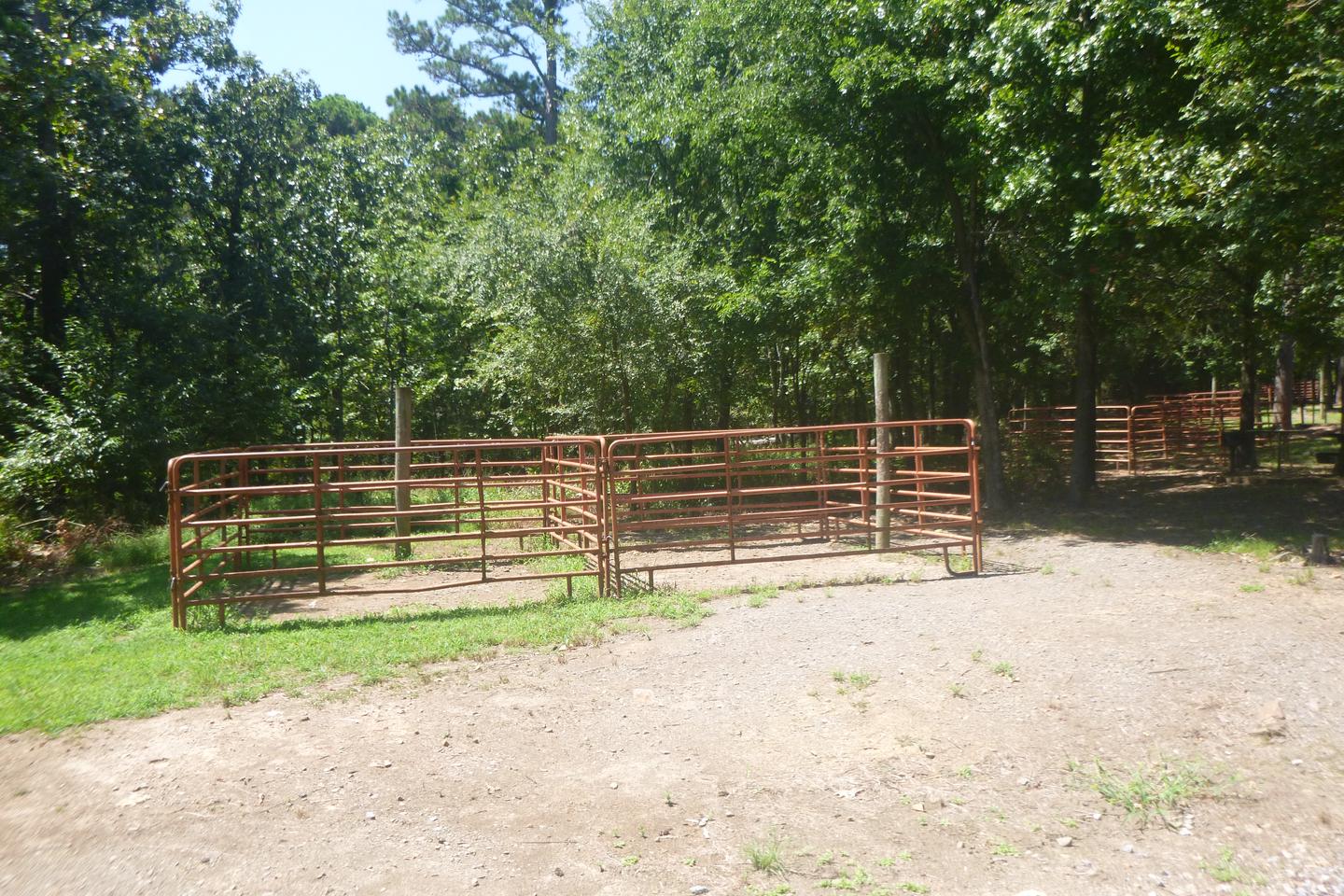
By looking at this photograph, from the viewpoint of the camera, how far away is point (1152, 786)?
16.3ft

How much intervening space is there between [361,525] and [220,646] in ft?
13.6

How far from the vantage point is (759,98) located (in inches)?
679

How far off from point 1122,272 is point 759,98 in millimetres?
6942

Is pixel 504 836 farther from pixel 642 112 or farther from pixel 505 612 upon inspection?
pixel 642 112

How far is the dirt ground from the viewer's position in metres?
4.30

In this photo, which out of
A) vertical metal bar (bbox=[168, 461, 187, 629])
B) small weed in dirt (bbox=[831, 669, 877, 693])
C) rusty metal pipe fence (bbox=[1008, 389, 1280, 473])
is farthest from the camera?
rusty metal pipe fence (bbox=[1008, 389, 1280, 473])

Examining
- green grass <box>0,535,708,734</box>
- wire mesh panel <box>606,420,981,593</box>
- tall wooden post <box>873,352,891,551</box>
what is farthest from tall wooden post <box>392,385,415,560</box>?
tall wooden post <box>873,352,891,551</box>

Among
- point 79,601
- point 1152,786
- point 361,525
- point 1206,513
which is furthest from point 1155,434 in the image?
point 79,601

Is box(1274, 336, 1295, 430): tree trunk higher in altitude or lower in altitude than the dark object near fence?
higher

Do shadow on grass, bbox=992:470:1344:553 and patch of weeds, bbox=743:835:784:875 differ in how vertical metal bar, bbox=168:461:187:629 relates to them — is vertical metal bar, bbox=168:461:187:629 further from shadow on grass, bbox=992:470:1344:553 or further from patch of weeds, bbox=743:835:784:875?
shadow on grass, bbox=992:470:1344:553

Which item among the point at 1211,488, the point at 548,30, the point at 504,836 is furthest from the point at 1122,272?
the point at 548,30

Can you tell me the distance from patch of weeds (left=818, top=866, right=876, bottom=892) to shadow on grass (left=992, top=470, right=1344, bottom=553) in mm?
9716

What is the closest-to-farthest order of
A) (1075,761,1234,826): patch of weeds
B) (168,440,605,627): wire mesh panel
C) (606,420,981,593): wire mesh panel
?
1. (1075,761,1234,826): patch of weeds
2. (168,440,605,627): wire mesh panel
3. (606,420,981,593): wire mesh panel

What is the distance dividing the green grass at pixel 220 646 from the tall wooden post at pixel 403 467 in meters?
2.36
